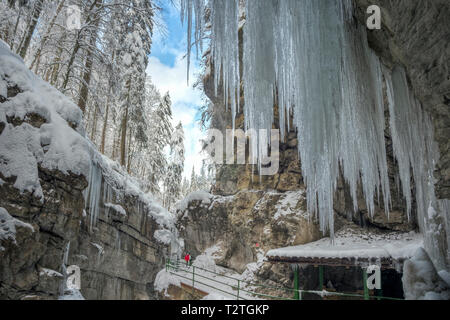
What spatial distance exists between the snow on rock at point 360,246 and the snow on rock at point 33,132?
8386 millimetres

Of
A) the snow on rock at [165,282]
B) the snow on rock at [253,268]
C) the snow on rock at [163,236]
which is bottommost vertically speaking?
the snow on rock at [165,282]

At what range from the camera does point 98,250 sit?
12164 millimetres

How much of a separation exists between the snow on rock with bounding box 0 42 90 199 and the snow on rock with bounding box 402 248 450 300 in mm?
6574

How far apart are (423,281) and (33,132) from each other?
7.33 metres

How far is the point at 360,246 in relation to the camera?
40.1 feet

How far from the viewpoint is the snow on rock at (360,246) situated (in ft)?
32.4

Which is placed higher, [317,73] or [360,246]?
[317,73]

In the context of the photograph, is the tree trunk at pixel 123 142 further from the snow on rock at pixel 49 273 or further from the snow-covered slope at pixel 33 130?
the snow on rock at pixel 49 273

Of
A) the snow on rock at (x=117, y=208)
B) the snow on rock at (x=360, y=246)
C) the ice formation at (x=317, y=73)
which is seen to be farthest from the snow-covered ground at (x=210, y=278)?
the ice formation at (x=317, y=73)

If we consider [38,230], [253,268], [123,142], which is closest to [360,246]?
[253,268]

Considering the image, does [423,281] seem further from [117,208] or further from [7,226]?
[117,208]

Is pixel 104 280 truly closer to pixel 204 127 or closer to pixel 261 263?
pixel 261 263

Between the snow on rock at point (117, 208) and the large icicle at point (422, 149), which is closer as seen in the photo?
the large icicle at point (422, 149)

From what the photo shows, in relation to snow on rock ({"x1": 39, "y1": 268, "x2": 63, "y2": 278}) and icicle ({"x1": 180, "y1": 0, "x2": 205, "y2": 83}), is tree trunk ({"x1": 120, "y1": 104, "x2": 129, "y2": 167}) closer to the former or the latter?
snow on rock ({"x1": 39, "y1": 268, "x2": 63, "y2": 278})
